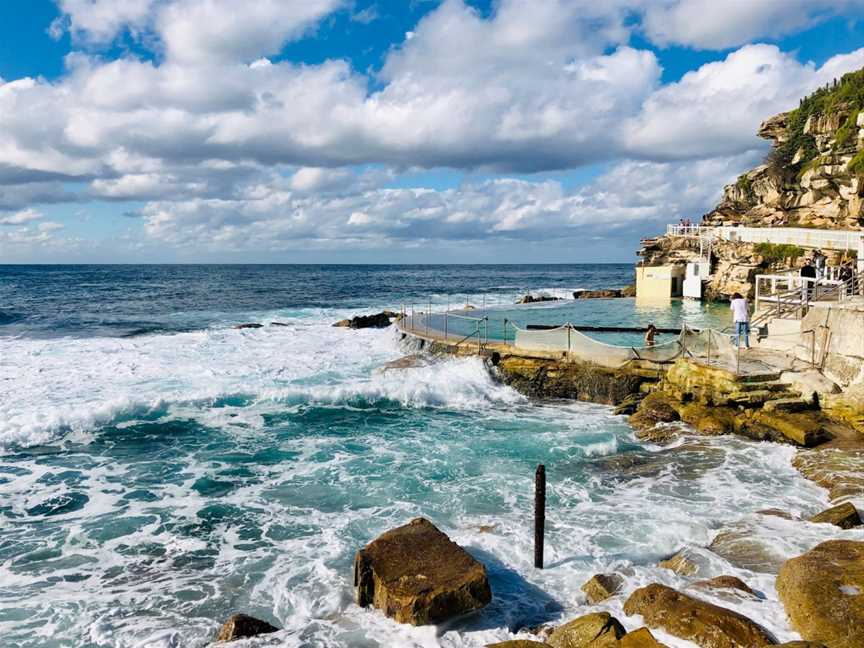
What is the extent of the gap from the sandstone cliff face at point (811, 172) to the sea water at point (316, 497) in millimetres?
34530

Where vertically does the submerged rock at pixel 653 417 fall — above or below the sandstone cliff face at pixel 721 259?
below

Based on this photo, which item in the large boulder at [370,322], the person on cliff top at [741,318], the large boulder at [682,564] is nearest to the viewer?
the large boulder at [682,564]

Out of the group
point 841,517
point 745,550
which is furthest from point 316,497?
point 841,517

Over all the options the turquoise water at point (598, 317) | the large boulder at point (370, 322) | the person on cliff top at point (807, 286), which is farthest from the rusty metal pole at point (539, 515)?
the large boulder at point (370, 322)

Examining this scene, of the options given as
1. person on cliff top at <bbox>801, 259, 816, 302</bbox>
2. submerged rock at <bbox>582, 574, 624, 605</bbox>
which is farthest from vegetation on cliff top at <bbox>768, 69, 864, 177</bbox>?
submerged rock at <bbox>582, 574, 624, 605</bbox>

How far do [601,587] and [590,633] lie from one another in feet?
5.04

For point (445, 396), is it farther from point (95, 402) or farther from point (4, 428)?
point (4, 428)

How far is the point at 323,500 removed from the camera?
37.3 ft

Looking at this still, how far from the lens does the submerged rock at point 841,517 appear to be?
929 cm

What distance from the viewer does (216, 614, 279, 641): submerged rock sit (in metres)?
6.90

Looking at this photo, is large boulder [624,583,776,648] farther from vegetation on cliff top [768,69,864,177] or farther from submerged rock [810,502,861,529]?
vegetation on cliff top [768,69,864,177]

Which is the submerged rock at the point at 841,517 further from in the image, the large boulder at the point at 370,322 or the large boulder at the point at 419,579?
the large boulder at the point at 370,322

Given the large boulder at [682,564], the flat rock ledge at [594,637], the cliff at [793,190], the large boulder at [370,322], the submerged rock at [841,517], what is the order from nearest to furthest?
the flat rock ledge at [594,637] → the large boulder at [682,564] → the submerged rock at [841,517] → the large boulder at [370,322] → the cliff at [793,190]

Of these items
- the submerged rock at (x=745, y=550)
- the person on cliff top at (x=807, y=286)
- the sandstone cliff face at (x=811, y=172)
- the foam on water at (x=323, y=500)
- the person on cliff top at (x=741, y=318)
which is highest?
the sandstone cliff face at (x=811, y=172)
